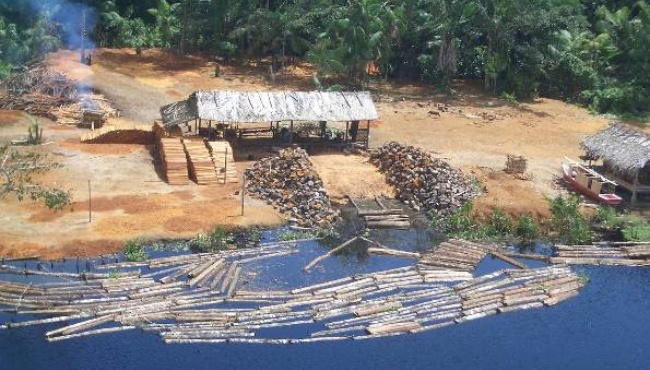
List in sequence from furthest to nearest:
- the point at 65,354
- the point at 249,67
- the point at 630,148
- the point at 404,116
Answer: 1. the point at 249,67
2. the point at 404,116
3. the point at 630,148
4. the point at 65,354

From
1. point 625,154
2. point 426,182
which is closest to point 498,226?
point 426,182

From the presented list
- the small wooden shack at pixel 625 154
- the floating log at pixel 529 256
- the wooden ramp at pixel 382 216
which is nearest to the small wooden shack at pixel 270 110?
the wooden ramp at pixel 382 216

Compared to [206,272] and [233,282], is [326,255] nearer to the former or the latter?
[233,282]

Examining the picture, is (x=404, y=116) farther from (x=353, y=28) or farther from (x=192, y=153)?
(x=192, y=153)

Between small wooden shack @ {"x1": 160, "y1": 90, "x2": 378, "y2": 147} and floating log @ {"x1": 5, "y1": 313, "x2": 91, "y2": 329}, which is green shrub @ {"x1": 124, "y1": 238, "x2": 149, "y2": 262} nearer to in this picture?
floating log @ {"x1": 5, "y1": 313, "x2": 91, "y2": 329}

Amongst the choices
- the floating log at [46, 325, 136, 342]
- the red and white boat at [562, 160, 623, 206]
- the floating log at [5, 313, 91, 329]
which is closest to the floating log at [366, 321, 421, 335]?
the floating log at [46, 325, 136, 342]

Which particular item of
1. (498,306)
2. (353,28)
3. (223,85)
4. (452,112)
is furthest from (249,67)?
(498,306)
